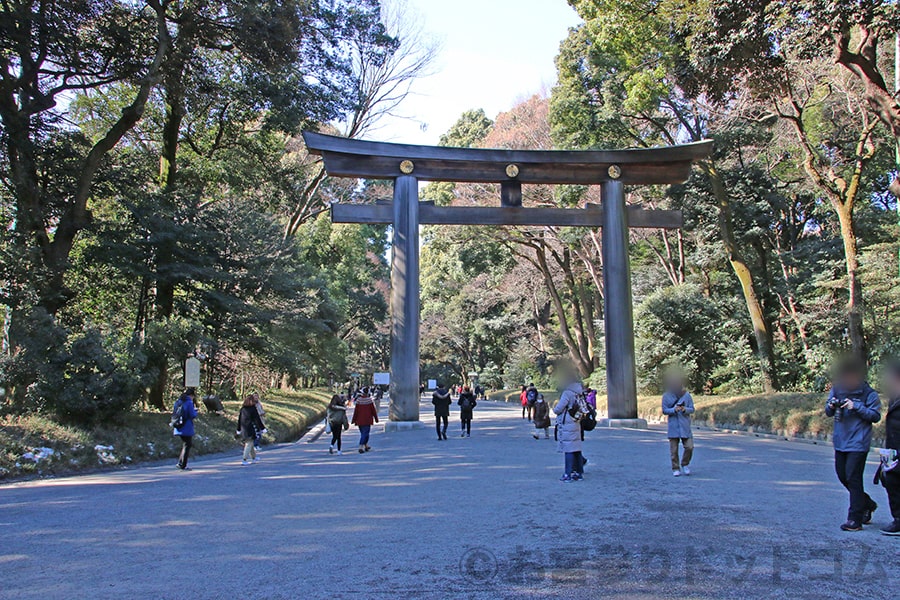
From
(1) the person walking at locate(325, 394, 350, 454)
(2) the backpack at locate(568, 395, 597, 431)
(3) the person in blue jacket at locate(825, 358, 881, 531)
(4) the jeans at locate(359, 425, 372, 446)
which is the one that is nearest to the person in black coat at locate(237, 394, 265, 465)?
(1) the person walking at locate(325, 394, 350, 454)

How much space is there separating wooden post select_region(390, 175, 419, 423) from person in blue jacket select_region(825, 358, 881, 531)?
12.8 meters

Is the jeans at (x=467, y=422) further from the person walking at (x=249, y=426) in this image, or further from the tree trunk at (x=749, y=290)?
the tree trunk at (x=749, y=290)

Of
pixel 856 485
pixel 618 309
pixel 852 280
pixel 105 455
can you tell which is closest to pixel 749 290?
pixel 852 280

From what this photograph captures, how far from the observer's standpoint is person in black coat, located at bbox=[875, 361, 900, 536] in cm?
582

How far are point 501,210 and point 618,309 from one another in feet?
14.1

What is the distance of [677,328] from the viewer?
27.6 meters

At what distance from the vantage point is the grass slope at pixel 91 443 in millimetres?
11969

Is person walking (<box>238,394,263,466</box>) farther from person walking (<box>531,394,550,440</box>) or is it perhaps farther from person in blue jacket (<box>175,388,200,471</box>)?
person walking (<box>531,394,550,440</box>)

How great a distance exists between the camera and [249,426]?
526 inches

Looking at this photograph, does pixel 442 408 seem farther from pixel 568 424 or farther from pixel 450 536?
pixel 450 536

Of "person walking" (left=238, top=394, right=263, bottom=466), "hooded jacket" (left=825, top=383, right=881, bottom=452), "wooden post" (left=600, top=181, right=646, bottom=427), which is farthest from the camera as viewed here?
"wooden post" (left=600, top=181, right=646, bottom=427)

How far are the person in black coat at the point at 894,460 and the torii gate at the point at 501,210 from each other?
12.6m

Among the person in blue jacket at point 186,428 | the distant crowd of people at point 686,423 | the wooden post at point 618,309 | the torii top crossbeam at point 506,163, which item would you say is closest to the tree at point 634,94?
the torii top crossbeam at point 506,163

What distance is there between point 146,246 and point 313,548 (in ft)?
47.7
